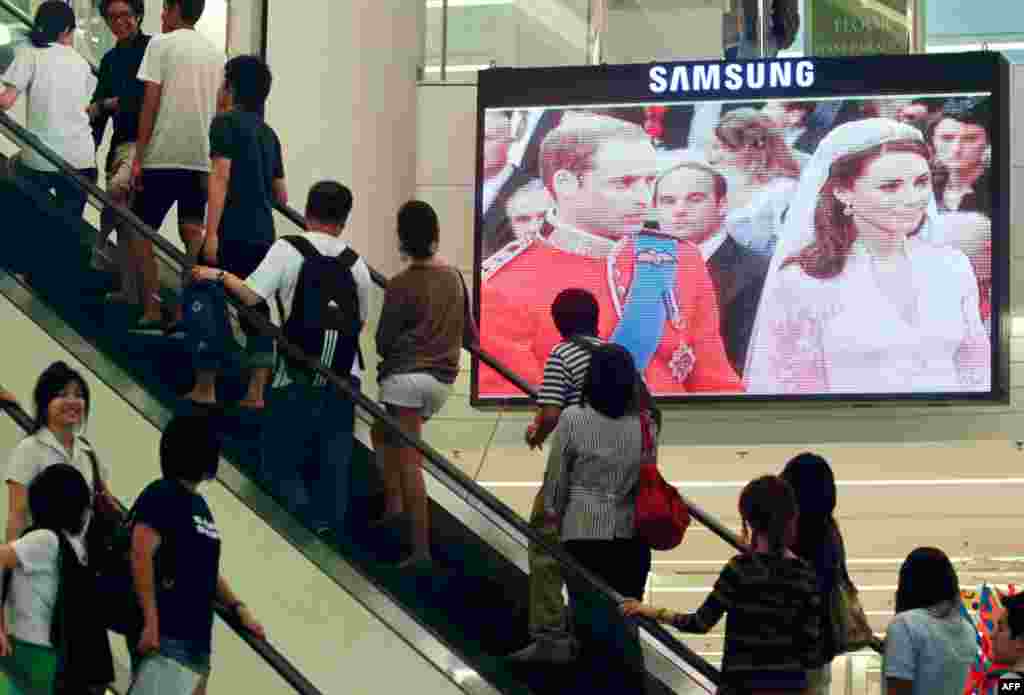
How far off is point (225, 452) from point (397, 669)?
109 centimetres

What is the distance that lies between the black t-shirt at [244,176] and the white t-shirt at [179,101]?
0.36 metres

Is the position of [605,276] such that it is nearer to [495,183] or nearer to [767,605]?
[495,183]

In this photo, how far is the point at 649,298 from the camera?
1484cm

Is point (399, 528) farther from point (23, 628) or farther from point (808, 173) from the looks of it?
point (808, 173)

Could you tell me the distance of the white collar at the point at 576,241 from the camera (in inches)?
591

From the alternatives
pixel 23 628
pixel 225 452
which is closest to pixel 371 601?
pixel 225 452

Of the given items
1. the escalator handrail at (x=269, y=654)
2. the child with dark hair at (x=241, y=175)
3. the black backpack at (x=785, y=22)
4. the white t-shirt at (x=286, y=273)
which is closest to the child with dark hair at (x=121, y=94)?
the child with dark hair at (x=241, y=175)

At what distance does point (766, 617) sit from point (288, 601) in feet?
6.03

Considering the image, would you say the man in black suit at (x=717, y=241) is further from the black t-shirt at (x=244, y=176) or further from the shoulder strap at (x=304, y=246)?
the shoulder strap at (x=304, y=246)

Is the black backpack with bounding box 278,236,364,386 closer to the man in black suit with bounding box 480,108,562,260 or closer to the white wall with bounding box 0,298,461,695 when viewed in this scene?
the white wall with bounding box 0,298,461,695

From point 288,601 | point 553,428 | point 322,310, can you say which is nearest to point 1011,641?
point 553,428

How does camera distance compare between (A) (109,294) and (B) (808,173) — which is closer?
(A) (109,294)

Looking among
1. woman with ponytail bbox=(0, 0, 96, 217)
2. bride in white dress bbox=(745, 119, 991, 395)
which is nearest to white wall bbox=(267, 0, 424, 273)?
bride in white dress bbox=(745, 119, 991, 395)

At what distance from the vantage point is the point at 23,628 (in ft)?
21.2
